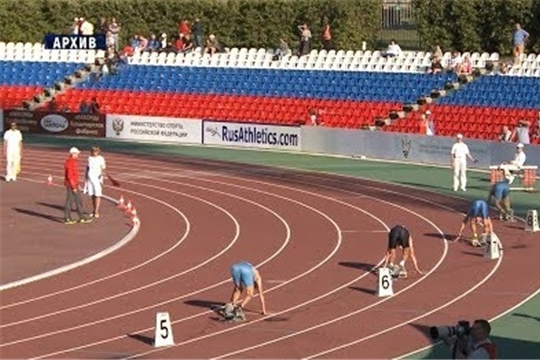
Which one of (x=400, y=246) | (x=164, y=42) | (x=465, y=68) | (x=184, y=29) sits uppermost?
(x=184, y=29)

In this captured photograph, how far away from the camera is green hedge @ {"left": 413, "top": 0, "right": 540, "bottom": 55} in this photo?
56875 mm

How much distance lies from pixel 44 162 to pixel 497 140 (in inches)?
498

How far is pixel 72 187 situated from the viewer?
34.0 meters

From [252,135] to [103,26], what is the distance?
14589mm

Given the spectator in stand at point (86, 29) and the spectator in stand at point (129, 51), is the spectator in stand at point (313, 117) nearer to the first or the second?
the spectator in stand at point (129, 51)

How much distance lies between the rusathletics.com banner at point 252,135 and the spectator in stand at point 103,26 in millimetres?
11214

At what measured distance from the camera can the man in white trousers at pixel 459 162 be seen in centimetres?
3844

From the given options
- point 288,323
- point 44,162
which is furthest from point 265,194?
point 288,323

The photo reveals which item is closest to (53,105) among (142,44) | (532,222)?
(142,44)

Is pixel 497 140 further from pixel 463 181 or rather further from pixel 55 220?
pixel 55 220

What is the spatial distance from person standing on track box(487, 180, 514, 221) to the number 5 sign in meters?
13.0

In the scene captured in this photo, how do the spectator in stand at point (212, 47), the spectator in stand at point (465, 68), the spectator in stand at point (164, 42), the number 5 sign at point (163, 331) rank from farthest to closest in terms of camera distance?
the spectator in stand at point (164, 42) < the spectator in stand at point (212, 47) < the spectator in stand at point (465, 68) < the number 5 sign at point (163, 331)

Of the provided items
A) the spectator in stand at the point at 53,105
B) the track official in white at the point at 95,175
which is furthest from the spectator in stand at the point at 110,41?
the track official in white at the point at 95,175

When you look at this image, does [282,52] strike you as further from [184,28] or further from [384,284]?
[384,284]
